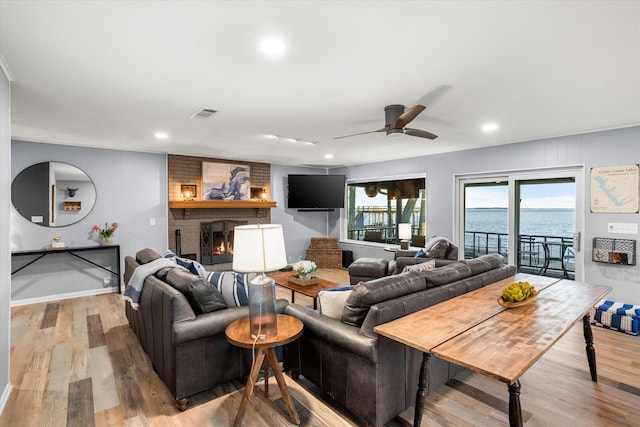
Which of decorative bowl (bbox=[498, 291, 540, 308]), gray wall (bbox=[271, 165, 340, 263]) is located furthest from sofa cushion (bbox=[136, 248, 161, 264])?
gray wall (bbox=[271, 165, 340, 263])

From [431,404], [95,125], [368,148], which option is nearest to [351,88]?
[431,404]

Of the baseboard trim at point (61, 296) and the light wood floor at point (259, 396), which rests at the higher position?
the baseboard trim at point (61, 296)

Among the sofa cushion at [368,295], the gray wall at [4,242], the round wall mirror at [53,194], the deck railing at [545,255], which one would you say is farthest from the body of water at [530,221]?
the round wall mirror at [53,194]

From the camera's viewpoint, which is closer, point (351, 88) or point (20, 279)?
point (351, 88)

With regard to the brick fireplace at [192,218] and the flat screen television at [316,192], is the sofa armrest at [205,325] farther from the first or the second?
the flat screen television at [316,192]

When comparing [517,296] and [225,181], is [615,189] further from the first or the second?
[225,181]

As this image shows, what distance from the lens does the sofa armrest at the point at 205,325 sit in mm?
A: 2264

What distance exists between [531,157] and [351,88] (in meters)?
3.49

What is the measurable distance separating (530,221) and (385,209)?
2906 mm

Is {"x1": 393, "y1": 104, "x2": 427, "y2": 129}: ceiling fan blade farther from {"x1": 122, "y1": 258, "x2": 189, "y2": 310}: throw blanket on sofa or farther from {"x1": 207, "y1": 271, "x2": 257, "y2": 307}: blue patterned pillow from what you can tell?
{"x1": 122, "y1": 258, "x2": 189, "y2": 310}: throw blanket on sofa

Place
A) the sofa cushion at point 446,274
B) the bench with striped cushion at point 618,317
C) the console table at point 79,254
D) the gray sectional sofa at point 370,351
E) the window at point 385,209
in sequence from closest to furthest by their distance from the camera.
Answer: the gray sectional sofa at point 370,351, the sofa cushion at point 446,274, the bench with striped cushion at point 618,317, the console table at point 79,254, the window at point 385,209

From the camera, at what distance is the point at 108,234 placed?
5359 mm

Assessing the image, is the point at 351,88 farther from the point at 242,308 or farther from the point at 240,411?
the point at 240,411

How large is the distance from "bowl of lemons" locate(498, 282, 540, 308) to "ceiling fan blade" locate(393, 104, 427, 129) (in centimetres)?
154
